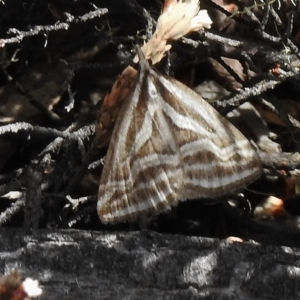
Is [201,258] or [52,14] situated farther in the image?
[52,14]

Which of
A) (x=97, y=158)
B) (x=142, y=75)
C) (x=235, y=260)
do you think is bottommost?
(x=235, y=260)

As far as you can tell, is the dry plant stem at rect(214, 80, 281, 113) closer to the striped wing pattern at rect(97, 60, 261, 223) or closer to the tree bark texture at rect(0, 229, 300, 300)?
the striped wing pattern at rect(97, 60, 261, 223)

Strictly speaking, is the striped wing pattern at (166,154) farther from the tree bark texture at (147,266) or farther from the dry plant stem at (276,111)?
the dry plant stem at (276,111)

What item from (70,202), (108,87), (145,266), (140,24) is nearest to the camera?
(145,266)

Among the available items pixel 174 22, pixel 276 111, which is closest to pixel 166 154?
pixel 174 22

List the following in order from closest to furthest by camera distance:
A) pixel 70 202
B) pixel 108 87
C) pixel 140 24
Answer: pixel 70 202, pixel 140 24, pixel 108 87

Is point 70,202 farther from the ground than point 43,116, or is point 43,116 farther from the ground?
point 43,116

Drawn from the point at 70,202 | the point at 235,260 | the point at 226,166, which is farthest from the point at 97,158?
the point at 235,260

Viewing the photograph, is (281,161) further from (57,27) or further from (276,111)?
(57,27)

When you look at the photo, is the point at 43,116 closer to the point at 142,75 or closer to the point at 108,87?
the point at 108,87
